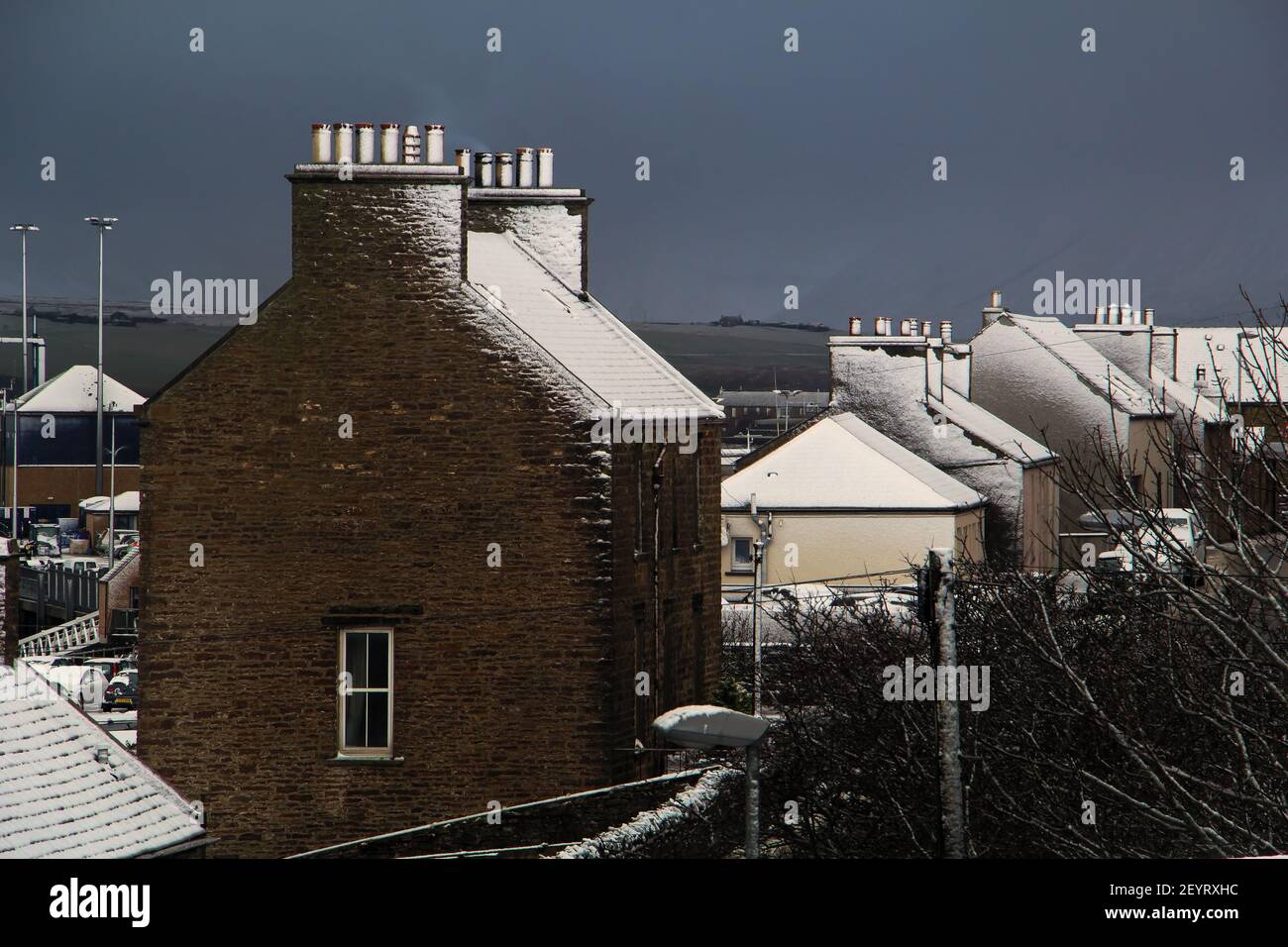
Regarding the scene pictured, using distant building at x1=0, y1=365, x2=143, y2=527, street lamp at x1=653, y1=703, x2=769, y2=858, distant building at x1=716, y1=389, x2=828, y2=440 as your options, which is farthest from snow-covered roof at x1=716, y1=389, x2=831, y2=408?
street lamp at x1=653, y1=703, x2=769, y2=858

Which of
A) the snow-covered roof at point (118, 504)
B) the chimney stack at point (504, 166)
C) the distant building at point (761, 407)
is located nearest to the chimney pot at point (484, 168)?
the chimney stack at point (504, 166)

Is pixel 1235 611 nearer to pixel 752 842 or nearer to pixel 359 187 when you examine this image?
pixel 752 842

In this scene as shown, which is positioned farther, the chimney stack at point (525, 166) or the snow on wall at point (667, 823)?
the chimney stack at point (525, 166)

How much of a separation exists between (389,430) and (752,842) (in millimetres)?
12401

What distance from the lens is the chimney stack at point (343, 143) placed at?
25.7 m

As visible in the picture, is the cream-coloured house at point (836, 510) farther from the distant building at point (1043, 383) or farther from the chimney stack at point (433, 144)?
the chimney stack at point (433, 144)

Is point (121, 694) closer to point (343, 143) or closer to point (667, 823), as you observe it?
point (343, 143)

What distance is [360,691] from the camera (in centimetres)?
2542

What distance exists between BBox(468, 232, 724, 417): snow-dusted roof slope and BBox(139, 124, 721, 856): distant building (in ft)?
3.25

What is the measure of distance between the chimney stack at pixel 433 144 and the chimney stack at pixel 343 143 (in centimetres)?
112

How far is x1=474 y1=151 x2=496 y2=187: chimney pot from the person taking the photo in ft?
106
